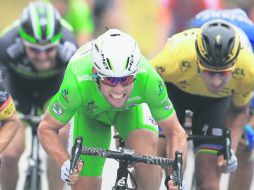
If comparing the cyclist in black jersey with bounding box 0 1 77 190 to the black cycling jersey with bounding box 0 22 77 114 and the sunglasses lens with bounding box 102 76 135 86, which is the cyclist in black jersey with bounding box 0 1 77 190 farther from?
the sunglasses lens with bounding box 102 76 135 86

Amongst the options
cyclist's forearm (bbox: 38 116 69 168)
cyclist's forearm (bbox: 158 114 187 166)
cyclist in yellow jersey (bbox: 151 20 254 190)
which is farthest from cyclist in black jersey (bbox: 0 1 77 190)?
cyclist's forearm (bbox: 158 114 187 166)

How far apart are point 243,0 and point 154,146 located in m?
7.56

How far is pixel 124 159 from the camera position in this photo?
26.5 feet

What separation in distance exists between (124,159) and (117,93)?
0.50 m

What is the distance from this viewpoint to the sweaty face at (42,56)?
10391 mm

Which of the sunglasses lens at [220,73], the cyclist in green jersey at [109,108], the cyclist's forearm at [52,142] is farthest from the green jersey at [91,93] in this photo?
the sunglasses lens at [220,73]

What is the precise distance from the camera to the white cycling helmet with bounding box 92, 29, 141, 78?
7992 millimetres

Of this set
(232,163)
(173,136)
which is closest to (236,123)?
(232,163)

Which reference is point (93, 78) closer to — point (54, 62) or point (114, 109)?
point (114, 109)

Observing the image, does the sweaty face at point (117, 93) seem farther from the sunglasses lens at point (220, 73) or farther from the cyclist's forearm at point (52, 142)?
the sunglasses lens at point (220, 73)

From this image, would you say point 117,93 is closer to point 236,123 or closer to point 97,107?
point 97,107

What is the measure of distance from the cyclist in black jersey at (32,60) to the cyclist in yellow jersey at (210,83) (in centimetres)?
132

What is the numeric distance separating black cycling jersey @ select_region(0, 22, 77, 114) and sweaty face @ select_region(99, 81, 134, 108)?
2.51m

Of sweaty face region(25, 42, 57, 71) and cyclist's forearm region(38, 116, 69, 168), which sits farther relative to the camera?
sweaty face region(25, 42, 57, 71)
